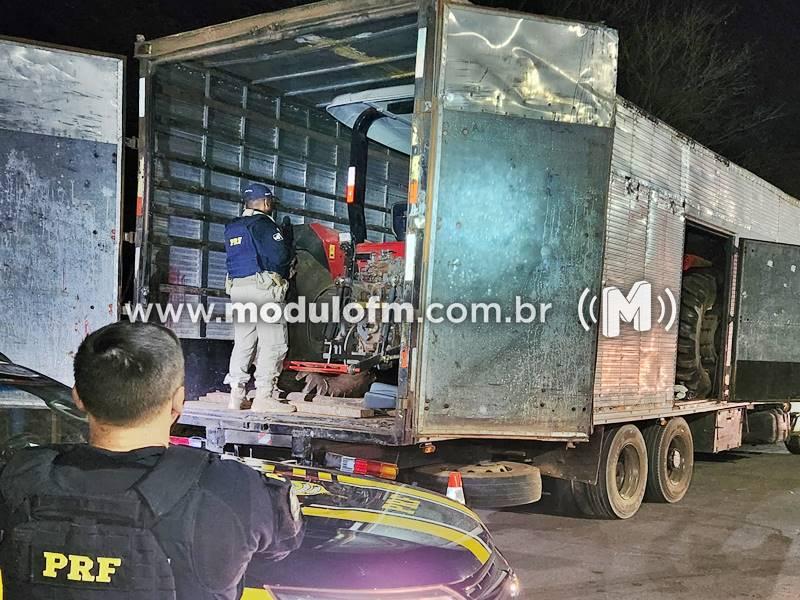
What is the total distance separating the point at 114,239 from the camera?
637 cm

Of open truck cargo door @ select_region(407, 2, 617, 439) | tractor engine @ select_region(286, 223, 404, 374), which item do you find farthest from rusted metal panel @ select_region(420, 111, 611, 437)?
tractor engine @ select_region(286, 223, 404, 374)

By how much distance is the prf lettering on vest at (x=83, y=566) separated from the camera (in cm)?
151

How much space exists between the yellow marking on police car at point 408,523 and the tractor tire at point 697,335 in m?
6.21

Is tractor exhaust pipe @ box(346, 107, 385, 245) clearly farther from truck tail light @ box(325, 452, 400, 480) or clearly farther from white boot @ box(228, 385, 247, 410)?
truck tail light @ box(325, 452, 400, 480)

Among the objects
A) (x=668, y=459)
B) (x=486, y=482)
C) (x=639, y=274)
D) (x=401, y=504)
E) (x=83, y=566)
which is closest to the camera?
(x=83, y=566)

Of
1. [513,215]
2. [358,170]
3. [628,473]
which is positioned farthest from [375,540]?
[358,170]

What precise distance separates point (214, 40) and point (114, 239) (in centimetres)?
182

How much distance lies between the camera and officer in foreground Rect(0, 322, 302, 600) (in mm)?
1523

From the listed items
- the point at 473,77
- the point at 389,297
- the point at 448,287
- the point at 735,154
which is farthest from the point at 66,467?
the point at 735,154

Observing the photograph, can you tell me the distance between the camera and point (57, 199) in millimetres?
6105

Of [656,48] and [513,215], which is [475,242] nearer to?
[513,215]

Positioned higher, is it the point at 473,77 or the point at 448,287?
the point at 473,77

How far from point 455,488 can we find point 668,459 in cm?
362

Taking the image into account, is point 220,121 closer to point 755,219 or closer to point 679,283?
point 679,283
